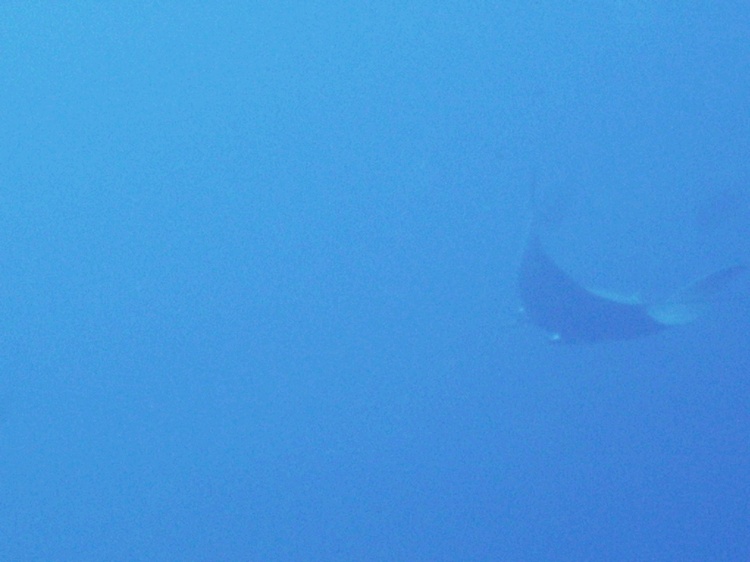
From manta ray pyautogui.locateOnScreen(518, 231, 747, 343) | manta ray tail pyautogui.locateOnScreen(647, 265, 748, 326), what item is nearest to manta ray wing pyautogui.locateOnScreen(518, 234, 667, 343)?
manta ray pyautogui.locateOnScreen(518, 231, 747, 343)

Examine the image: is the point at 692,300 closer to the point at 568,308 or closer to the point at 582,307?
the point at 582,307

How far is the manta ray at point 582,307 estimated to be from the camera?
3.53 m

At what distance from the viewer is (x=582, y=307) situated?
398 cm

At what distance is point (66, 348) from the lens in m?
14.8

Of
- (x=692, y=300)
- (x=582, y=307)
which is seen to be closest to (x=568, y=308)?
(x=582, y=307)

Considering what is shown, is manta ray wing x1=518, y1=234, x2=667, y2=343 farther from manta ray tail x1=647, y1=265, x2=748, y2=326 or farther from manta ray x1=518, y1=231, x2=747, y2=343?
manta ray tail x1=647, y1=265, x2=748, y2=326

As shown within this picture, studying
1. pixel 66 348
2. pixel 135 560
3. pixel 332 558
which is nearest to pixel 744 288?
pixel 332 558

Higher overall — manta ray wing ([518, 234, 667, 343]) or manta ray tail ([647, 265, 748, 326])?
manta ray wing ([518, 234, 667, 343])

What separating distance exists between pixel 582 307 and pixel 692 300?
0.61 metres

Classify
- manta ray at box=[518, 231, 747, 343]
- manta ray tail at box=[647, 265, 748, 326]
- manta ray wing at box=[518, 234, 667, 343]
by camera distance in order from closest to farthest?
manta ray tail at box=[647, 265, 748, 326] < manta ray at box=[518, 231, 747, 343] < manta ray wing at box=[518, 234, 667, 343]

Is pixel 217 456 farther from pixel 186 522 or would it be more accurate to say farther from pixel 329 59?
pixel 329 59

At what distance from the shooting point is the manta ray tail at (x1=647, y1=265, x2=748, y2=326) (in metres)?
3.32

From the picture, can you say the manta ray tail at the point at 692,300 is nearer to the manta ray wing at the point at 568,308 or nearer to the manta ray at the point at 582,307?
the manta ray at the point at 582,307

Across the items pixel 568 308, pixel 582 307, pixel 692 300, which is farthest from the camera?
pixel 568 308
